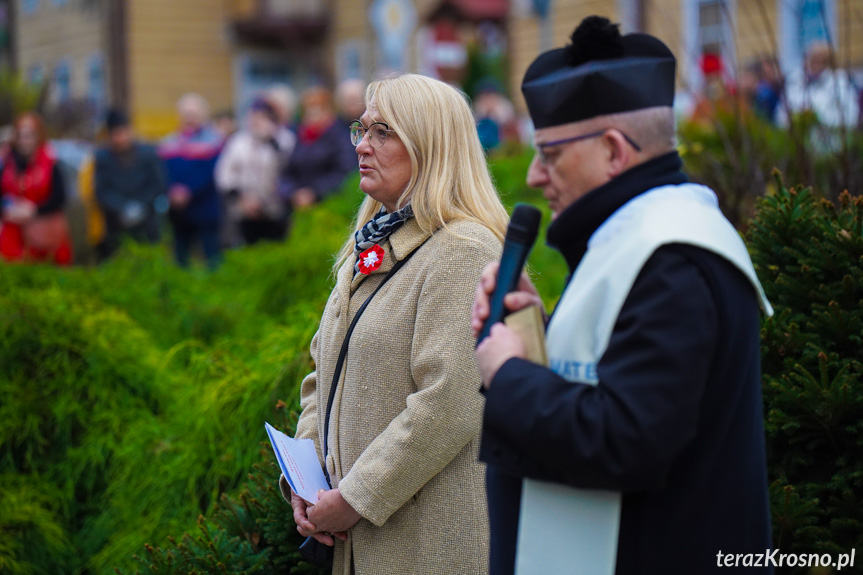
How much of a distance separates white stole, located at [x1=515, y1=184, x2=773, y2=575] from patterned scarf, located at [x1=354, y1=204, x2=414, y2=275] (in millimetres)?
888

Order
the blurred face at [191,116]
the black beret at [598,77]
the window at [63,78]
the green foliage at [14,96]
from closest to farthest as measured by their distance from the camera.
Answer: the black beret at [598,77] < the blurred face at [191,116] < the green foliage at [14,96] < the window at [63,78]

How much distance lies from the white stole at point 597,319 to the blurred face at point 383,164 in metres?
0.93

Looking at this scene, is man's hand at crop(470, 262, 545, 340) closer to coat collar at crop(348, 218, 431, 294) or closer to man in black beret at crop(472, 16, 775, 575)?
man in black beret at crop(472, 16, 775, 575)

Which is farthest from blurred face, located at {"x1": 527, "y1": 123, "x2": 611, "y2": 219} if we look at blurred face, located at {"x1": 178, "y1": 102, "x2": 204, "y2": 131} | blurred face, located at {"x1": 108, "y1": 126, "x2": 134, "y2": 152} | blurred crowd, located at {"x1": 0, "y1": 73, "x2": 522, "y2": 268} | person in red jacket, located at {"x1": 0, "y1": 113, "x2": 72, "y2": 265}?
blurred face, located at {"x1": 178, "y1": 102, "x2": 204, "y2": 131}

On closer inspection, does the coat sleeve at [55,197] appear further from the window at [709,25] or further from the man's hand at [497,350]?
the window at [709,25]

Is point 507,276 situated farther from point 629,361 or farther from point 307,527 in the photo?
point 307,527

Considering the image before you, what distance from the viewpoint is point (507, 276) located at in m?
1.85

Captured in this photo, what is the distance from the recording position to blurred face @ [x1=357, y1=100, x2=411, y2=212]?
2596mm

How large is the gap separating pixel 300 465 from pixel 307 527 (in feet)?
0.57

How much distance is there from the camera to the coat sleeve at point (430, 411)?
7.84 feet

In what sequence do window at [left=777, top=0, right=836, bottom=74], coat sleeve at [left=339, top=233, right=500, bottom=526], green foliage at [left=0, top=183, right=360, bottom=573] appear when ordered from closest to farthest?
coat sleeve at [left=339, top=233, right=500, bottom=526] → green foliage at [left=0, top=183, right=360, bottom=573] → window at [left=777, top=0, right=836, bottom=74]

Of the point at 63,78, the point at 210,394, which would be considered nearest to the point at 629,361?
the point at 210,394

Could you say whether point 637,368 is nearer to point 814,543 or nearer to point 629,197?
point 629,197

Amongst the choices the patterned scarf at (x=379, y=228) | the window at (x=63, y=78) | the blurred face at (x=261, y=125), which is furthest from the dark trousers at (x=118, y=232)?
the window at (x=63, y=78)
